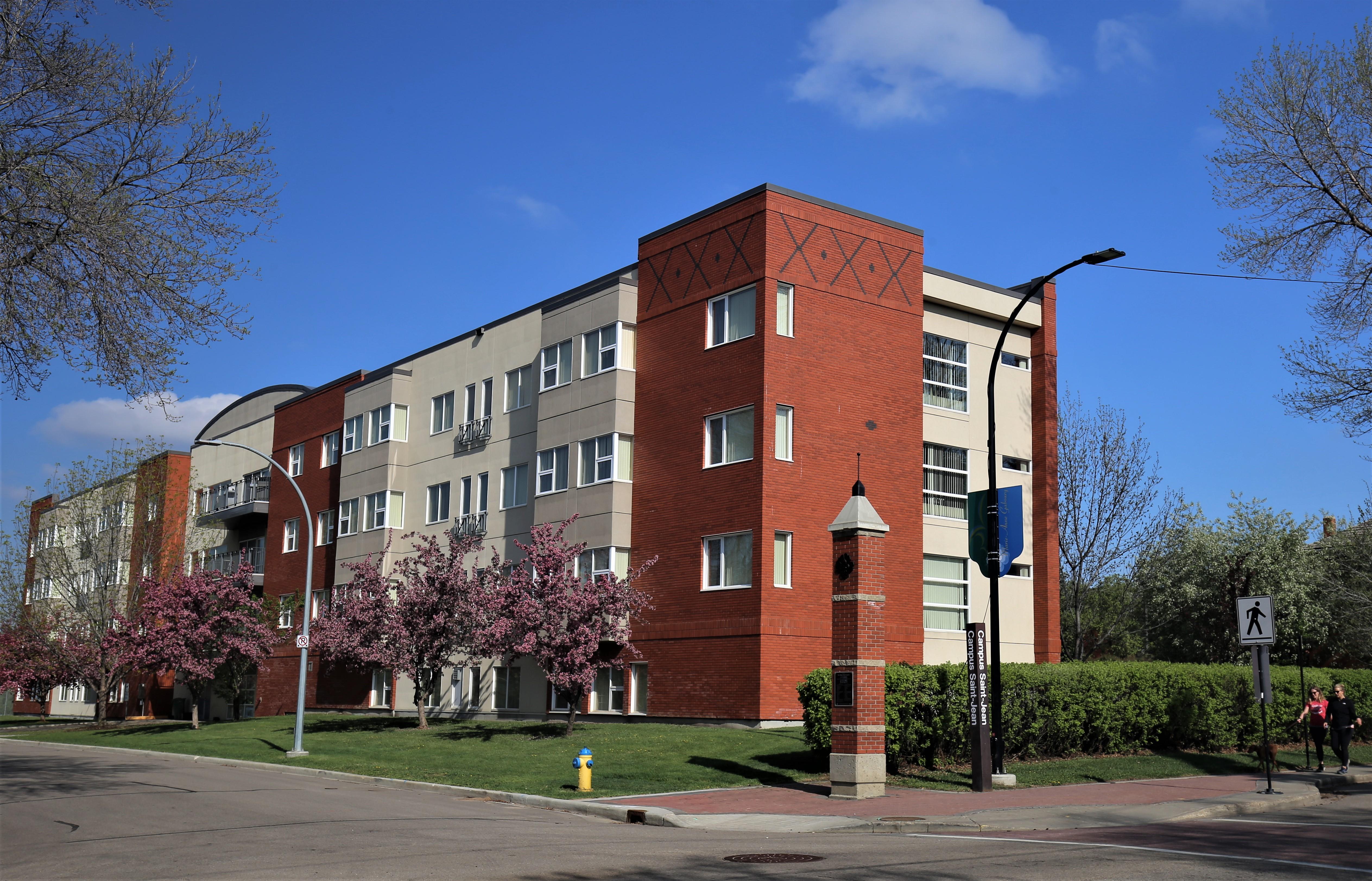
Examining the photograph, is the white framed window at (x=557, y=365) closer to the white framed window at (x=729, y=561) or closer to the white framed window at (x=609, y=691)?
the white framed window at (x=729, y=561)

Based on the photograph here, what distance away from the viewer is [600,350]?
36.3 m

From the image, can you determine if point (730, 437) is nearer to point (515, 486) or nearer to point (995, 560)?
point (515, 486)

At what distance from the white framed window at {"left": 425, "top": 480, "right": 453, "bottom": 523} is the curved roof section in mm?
15932

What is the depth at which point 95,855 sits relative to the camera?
1242 cm

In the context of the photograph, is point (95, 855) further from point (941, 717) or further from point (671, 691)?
point (671, 691)

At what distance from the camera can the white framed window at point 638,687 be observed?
110 ft

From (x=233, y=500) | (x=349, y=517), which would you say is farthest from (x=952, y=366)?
(x=233, y=500)

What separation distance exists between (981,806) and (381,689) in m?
33.1

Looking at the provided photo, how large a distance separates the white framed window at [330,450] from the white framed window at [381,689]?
10.1 m

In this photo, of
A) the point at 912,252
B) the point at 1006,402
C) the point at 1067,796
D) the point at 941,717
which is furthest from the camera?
the point at 1006,402

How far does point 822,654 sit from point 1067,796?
12.5 metres

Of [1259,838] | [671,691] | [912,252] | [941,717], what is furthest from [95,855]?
[912,252]

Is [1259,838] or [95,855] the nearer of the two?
[95,855]

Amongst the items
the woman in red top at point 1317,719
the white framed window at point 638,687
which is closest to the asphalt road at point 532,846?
the woman in red top at point 1317,719
